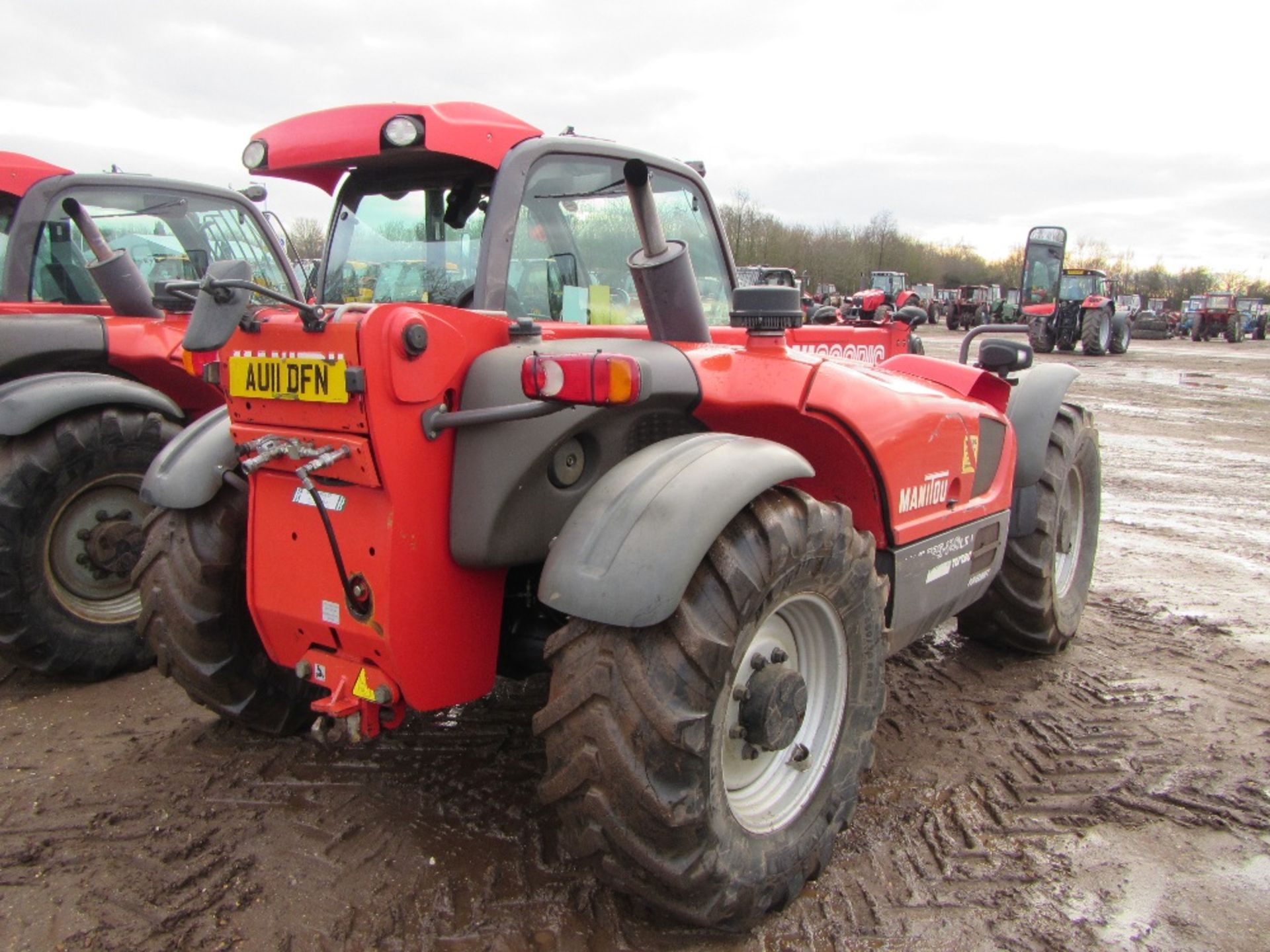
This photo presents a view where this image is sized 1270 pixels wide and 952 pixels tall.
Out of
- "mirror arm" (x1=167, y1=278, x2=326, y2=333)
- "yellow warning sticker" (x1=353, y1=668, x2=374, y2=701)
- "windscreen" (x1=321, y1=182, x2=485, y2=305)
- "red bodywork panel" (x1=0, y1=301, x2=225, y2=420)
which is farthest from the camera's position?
"red bodywork panel" (x1=0, y1=301, x2=225, y2=420)

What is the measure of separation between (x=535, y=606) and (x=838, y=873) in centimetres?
116

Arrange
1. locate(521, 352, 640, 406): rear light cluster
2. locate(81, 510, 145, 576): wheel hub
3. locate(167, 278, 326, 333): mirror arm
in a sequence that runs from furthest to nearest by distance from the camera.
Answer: locate(81, 510, 145, 576): wheel hub → locate(167, 278, 326, 333): mirror arm → locate(521, 352, 640, 406): rear light cluster

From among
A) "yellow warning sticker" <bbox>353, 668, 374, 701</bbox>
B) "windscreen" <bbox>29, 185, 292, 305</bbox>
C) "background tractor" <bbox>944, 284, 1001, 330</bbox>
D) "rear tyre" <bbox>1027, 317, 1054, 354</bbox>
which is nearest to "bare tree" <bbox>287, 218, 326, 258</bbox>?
"windscreen" <bbox>29, 185, 292, 305</bbox>

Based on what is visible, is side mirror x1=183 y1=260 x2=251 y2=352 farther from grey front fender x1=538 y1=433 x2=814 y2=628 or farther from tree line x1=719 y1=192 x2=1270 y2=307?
tree line x1=719 y1=192 x2=1270 y2=307

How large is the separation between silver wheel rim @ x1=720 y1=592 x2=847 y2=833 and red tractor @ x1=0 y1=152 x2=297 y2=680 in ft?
8.11

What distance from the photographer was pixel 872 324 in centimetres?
537

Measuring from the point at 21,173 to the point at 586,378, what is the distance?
442 cm

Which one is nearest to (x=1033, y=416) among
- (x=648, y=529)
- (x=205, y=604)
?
(x=648, y=529)

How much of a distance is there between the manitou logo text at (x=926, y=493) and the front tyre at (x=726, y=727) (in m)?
0.40

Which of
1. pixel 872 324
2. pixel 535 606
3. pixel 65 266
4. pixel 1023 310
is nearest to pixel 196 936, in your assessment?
pixel 535 606

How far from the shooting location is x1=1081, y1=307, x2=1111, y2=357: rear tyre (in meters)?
25.7

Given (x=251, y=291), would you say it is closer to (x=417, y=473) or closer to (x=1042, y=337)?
(x=417, y=473)

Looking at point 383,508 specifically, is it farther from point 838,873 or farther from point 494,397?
point 838,873

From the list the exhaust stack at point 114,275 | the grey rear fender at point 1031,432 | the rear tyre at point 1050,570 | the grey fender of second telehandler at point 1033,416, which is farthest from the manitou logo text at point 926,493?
the exhaust stack at point 114,275
